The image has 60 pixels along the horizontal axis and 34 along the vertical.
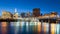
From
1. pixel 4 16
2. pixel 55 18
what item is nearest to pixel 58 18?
pixel 55 18

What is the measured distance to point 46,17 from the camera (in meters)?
27.4

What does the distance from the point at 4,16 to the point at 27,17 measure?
441 centimetres

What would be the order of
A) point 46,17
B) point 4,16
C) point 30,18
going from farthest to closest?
point 30,18
point 46,17
point 4,16

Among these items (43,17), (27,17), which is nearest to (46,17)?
(43,17)

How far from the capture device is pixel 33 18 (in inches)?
1185

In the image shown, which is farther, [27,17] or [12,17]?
[27,17]

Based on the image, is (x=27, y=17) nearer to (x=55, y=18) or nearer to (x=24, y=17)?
(x=24, y=17)

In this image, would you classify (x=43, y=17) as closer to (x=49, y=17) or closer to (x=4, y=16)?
(x=49, y=17)

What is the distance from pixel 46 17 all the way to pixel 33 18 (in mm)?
3283

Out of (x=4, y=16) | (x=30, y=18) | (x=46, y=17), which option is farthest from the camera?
(x=30, y=18)

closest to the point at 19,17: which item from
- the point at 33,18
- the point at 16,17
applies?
the point at 16,17

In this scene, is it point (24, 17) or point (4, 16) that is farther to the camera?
point (24, 17)

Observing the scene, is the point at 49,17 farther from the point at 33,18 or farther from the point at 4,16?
the point at 4,16

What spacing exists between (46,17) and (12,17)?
502 centimetres
